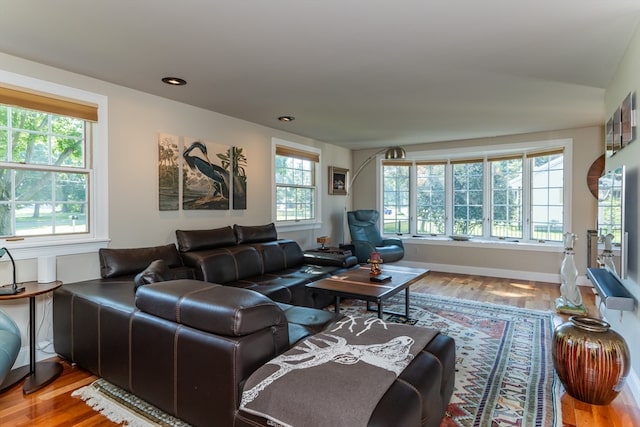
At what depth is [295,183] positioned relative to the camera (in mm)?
5574

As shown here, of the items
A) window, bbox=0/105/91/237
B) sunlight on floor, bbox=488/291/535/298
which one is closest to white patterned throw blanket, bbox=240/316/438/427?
window, bbox=0/105/91/237

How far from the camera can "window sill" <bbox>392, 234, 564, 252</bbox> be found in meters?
5.40

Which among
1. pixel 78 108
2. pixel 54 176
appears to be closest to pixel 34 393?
pixel 54 176

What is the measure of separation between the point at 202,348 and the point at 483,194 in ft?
18.4

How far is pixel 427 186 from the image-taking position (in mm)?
6625

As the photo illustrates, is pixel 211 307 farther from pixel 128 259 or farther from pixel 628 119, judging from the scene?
pixel 628 119

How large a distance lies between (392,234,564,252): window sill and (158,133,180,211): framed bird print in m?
4.27

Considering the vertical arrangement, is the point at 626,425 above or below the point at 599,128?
below

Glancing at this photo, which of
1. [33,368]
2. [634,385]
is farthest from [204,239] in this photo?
[634,385]

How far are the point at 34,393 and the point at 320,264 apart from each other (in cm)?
288

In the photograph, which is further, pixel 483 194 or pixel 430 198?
pixel 430 198

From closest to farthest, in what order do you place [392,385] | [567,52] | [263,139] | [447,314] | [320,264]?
[392,385] → [567,52] → [447,314] → [320,264] → [263,139]

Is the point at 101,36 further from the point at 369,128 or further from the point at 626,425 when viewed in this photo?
the point at 626,425

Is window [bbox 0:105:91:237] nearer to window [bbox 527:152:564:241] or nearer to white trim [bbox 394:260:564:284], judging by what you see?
white trim [bbox 394:260:564:284]
